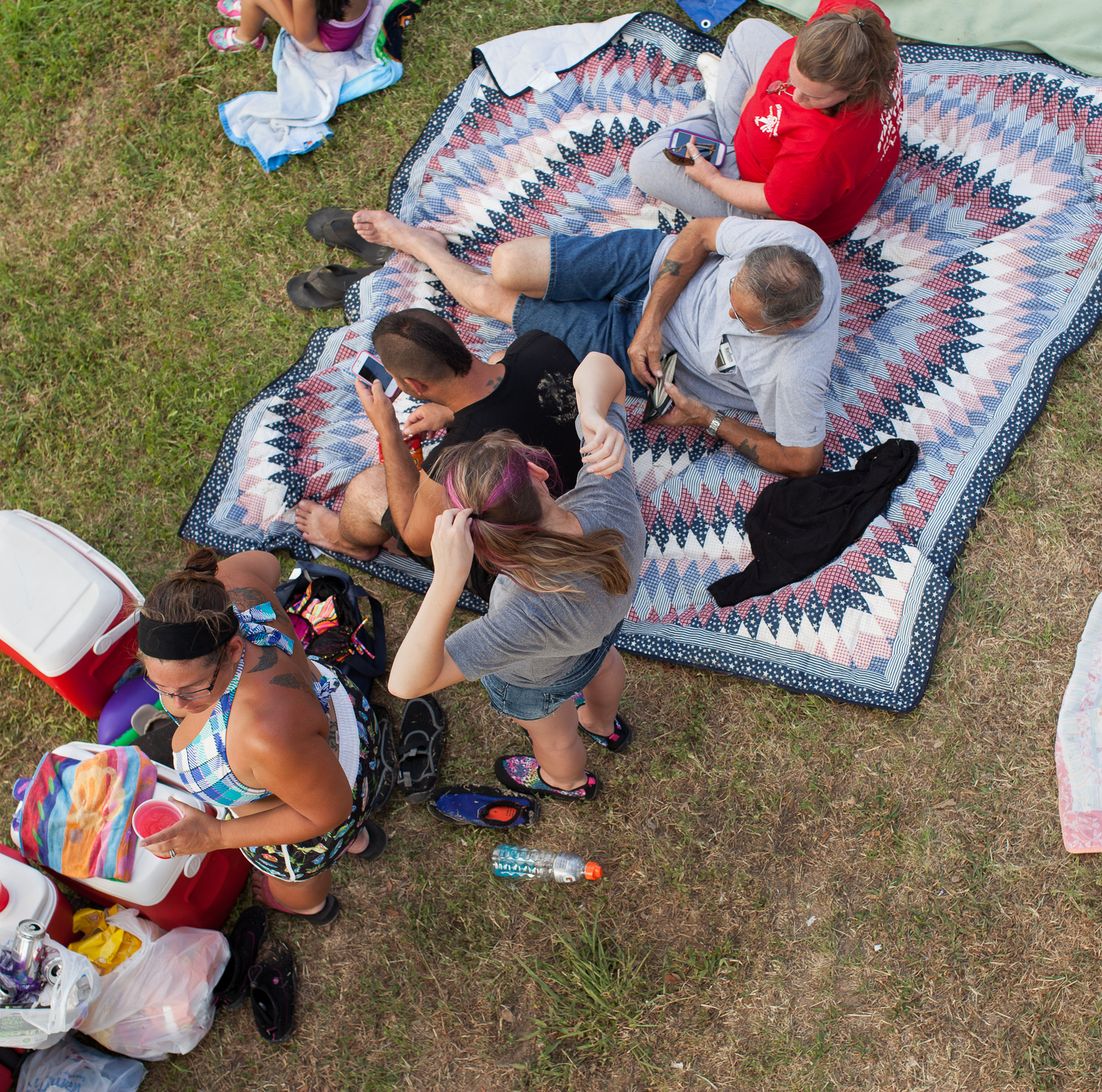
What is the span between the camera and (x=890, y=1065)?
2.97 metres

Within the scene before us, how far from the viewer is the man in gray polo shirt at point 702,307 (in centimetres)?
323

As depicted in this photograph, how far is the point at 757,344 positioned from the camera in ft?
11.1

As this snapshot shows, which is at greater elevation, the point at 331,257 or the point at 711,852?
the point at 331,257

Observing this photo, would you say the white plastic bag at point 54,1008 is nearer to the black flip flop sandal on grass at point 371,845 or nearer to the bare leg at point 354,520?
the black flip flop sandal on grass at point 371,845

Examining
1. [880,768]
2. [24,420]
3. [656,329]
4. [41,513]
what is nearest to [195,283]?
[24,420]

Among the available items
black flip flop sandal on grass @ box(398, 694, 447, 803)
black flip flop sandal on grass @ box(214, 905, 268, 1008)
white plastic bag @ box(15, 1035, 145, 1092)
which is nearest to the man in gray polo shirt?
black flip flop sandal on grass @ box(398, 694, 447, 803)

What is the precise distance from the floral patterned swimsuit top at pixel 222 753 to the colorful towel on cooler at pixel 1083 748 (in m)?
2.90

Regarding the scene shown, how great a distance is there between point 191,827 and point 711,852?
1944 millimetres

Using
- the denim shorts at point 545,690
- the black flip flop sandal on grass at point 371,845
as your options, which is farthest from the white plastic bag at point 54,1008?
the denim shorts at point 545,690

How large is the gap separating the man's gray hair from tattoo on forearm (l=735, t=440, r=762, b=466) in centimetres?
61

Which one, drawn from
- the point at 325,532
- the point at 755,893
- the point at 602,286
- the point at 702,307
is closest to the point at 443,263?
the point at 602,286

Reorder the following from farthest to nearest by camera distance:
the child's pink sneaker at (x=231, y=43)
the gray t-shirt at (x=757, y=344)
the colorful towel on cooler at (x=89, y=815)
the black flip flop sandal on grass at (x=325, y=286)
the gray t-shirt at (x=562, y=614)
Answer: the child's pink sneaker at (x=231, y=43) → the black flip flop sandal on grass at (x=325, y=286) → the gray t-shirt at (x=757, y=344) → the colorful towel on cooler at (x=89, y=815) → the gray t-shirt at (x=562, y=614)

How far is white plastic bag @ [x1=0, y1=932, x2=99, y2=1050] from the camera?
8.45ft

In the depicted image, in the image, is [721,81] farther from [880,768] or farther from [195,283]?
[880,768]
